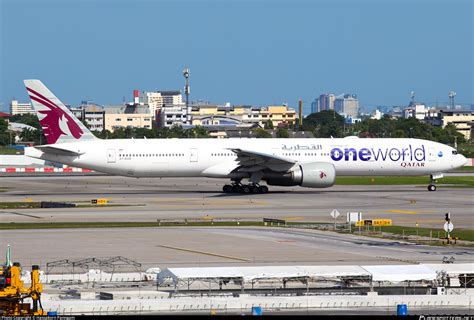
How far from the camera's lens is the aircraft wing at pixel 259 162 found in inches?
3105

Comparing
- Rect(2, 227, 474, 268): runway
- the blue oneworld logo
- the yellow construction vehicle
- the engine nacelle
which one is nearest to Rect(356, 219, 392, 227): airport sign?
Rect(2, 227, 474, 268): runway

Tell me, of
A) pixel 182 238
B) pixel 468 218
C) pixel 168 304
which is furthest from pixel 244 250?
pixel 468 218

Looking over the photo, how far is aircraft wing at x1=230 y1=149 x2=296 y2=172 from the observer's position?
7888 centimetres

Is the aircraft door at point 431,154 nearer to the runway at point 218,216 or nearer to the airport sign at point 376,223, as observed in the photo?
the runway at point 218,216

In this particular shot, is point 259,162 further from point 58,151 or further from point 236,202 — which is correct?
point 58,151

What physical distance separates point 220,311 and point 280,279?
153 inches

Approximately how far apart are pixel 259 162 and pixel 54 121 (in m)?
16.3

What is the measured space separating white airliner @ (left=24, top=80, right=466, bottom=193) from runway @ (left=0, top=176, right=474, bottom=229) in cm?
183

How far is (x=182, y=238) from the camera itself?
51.2 m

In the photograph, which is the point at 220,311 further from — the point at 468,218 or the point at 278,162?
the point at 278,162

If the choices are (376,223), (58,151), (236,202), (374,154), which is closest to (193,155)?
(236,202)

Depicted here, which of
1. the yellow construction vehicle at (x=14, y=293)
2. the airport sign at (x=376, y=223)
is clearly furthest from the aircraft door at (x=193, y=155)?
the yellow construction vehicle at (x=14, y=293)

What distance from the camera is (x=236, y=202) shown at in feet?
243

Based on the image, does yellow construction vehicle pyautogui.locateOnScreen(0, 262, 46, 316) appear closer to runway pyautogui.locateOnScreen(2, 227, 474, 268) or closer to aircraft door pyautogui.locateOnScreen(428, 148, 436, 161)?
runway pyautogui.locateOnScreen(2, 227, 474, 268)
